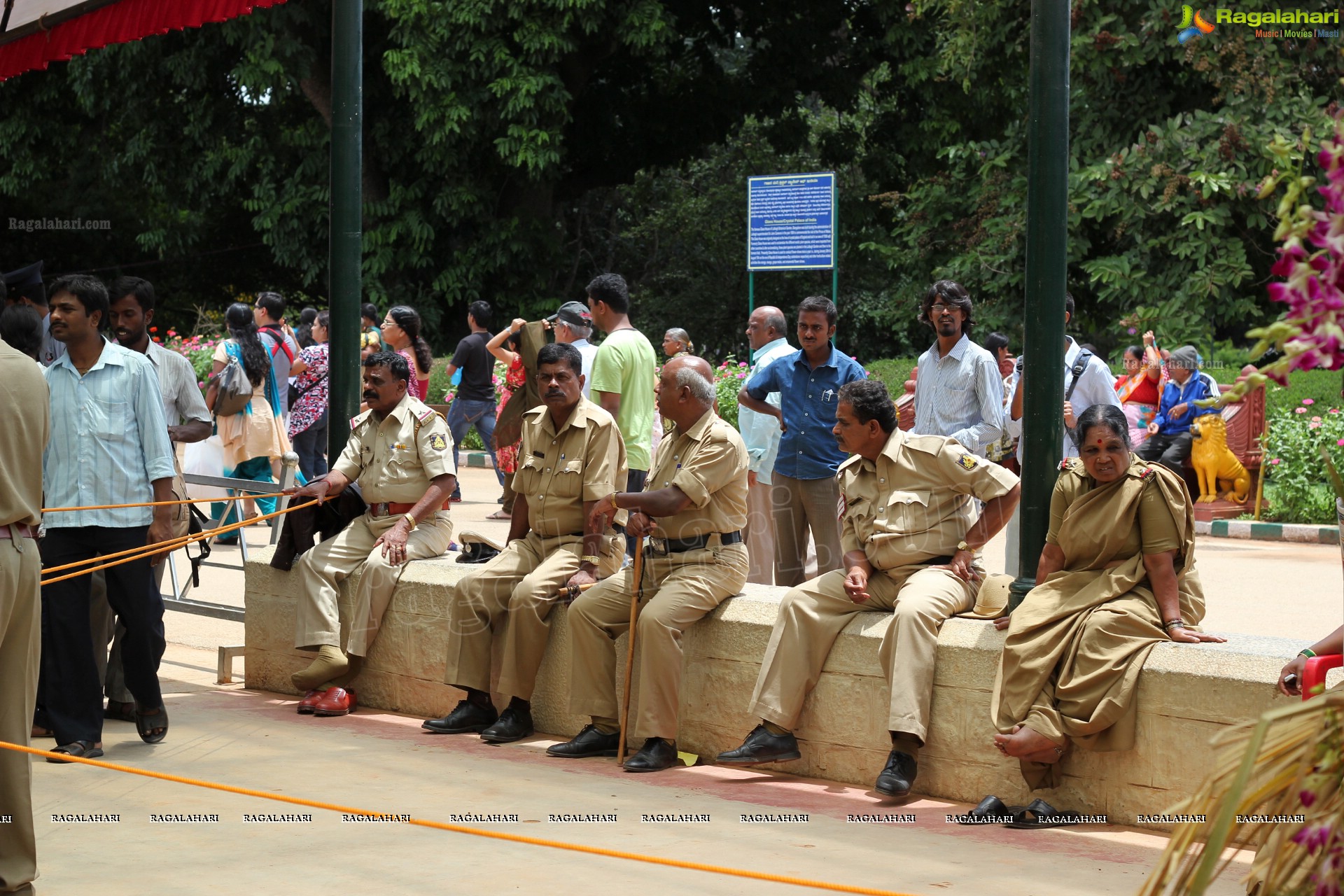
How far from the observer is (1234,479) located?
575 inches

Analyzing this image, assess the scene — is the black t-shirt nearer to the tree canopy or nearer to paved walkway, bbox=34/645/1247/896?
paved walkway, bbox=34/645/1247/896

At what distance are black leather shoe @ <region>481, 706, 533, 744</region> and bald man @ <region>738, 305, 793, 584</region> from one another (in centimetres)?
213

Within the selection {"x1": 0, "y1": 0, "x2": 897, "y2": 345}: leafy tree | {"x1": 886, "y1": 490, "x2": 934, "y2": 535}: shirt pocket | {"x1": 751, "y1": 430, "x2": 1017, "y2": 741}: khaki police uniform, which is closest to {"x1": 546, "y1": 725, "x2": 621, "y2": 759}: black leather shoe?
{"x1": 751, "y1": 430, "x2": 1017, "y2": 741}: khaki police uniform

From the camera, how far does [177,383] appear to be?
23.5 ft

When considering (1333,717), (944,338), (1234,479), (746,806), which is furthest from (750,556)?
(1234,479)

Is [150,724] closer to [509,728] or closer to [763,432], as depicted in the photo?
[509,728]

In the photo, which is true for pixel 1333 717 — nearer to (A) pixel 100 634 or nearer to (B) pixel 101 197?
(A) pixel 100 634

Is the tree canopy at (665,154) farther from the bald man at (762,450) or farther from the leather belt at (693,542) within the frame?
the leather belt at (693,542)

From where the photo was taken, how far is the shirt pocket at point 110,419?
19.5ft

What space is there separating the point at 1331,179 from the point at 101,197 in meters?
30.7

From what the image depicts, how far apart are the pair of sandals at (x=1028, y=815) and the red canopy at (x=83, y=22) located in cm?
467

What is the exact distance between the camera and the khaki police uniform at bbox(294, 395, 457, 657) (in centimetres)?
702

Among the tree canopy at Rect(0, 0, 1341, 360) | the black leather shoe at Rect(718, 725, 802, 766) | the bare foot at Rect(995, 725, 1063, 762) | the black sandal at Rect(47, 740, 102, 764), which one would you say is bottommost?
the black sandal at Rect(47, 740, 102, 764)

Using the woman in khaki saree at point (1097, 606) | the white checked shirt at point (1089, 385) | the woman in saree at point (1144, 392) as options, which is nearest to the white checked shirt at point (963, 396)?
the white checked shirt at point (1089, 385)
